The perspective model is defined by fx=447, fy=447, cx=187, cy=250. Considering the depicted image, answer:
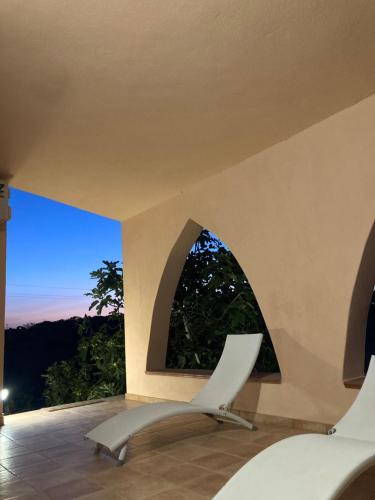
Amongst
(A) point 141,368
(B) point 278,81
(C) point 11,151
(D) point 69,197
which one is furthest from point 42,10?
(A) point 141,368

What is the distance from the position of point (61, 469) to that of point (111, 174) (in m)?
3.17

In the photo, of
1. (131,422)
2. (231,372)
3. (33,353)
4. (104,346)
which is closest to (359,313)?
(231,372)

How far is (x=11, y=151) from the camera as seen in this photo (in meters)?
4.65

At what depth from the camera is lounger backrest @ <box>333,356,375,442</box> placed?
254cm

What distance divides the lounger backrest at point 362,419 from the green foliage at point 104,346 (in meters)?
5.27

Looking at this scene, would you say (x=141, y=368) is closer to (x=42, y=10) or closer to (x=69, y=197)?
(x=69, y=197)

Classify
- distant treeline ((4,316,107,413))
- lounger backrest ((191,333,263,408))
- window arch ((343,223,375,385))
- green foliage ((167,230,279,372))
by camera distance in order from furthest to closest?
distant treeline ((4,316,107,413)), green foliage ((167,230,279,372)), lounger backrest ((191,333,263,408)), window arch ((343,223,375,385))

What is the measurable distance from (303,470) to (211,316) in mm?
5178

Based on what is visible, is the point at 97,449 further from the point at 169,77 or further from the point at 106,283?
the point at 106,283

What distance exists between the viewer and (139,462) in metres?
3.25

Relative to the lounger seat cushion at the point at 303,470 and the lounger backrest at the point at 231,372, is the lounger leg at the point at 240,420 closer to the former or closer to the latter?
the lounger backrest at the point at 231,372

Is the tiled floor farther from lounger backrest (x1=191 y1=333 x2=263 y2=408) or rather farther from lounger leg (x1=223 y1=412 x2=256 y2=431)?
lounger backrest (x1=191 y1=333 x2=263 y2=408)

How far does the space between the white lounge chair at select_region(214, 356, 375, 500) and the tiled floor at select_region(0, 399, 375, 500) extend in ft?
1.87

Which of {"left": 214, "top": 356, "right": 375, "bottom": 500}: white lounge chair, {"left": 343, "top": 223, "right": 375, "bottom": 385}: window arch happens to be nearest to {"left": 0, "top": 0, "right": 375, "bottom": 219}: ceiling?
{"left": 343, "top": 223, "right": 375, "bottom": 385}: window arch
